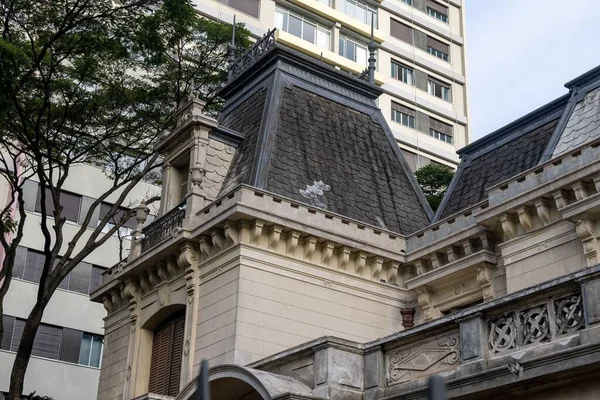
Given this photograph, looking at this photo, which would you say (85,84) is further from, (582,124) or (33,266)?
(582,124)

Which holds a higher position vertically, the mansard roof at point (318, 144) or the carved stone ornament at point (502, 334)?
the mansard roof at point (318, 144)

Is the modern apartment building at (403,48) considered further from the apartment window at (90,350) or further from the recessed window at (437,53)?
the apartment window at (90,350)

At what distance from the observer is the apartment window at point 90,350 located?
134 feet

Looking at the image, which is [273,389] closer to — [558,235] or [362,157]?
[558,235]

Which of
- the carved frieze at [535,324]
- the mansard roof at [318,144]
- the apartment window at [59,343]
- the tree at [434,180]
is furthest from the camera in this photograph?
the tree at [434,180]

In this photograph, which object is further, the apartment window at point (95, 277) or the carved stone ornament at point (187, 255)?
the apartment window at point (95, 277)

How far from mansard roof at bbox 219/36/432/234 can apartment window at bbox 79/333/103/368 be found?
17355mm

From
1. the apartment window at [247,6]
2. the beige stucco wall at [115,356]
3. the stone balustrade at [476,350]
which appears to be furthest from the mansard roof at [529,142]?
the apartment window at [247,6]

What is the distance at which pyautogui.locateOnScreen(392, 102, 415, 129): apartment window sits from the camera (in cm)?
5406

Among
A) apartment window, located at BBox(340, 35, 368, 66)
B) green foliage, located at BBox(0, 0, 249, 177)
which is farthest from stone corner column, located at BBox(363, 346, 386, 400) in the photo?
apartment window, located at BBox(340, 35, 368, 66)

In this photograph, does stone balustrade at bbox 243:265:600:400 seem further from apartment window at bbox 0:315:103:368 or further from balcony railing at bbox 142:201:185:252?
apartment window at bbox 0:315:103:368

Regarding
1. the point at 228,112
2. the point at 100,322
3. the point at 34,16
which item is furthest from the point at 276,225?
the point at 100,322

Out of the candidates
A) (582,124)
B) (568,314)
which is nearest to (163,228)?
(582,124)

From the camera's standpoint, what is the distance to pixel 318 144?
25.5 metres
